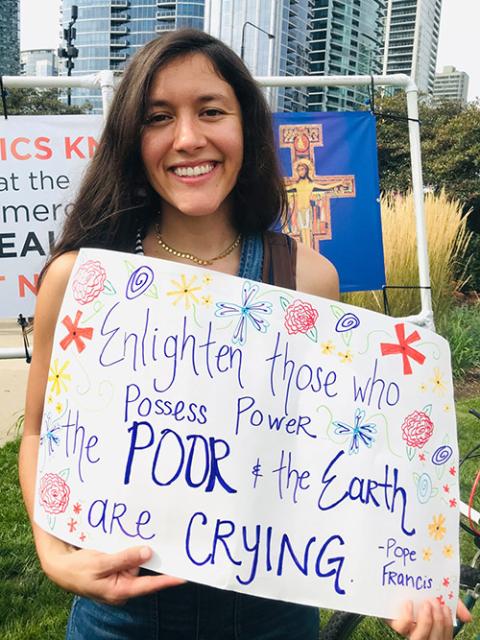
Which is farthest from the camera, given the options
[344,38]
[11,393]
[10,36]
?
[344,38]

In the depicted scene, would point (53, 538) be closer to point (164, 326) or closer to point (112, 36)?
point (164, 326)

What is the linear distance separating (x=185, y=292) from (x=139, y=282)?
0.08 meters

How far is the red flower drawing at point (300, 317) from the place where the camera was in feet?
3.67

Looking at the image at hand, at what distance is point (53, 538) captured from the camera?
3.54 ft

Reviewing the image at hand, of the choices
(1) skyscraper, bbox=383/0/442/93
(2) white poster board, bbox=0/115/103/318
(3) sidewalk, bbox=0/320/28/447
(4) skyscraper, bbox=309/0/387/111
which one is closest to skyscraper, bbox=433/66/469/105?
(1) skyscraper, bbox=383/0/442/93

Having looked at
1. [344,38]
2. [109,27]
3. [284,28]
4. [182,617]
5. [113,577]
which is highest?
[109,27]

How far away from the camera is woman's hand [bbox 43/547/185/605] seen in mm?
989

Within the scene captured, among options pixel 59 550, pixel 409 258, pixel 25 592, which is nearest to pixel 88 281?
pixel 59 550

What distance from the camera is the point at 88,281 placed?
1.10m

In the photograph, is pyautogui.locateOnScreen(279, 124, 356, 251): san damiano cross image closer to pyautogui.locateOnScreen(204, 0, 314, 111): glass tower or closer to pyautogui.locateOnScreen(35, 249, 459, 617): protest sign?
pyautogui.locateOnScreen(35, 249, 459, 617): protest sign

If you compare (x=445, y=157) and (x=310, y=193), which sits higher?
(x=445, y=157)

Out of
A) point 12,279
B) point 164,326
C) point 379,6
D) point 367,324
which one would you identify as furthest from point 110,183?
point 379,6

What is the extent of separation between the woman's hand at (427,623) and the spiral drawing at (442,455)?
0.80ft

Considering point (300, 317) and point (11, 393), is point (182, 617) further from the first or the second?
point (11, 393)
